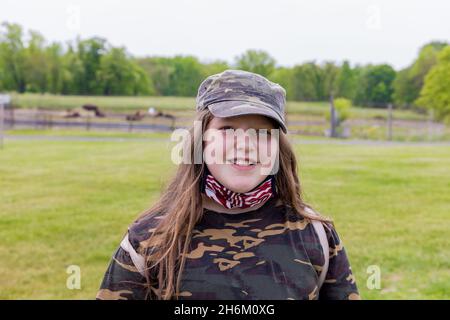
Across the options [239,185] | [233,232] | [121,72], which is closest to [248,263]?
[233,232]

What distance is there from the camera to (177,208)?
1.69 meters

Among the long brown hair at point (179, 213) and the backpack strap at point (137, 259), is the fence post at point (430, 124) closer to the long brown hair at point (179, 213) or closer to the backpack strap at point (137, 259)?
the long brown hair at point (179, 213)

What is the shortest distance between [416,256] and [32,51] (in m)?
46.1

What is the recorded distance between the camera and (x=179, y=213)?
1654mm

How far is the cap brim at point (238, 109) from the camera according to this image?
158cm

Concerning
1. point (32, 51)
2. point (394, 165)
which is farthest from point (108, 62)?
point (394, 165)

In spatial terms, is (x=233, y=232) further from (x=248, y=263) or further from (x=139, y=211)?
(x=139, y=211)

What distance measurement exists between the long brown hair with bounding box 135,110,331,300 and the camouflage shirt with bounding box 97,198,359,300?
26mm

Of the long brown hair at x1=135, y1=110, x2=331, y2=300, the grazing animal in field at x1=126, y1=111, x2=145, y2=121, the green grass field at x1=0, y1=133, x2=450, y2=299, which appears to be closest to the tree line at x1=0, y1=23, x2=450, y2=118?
the grazing animal in field at x1=126, y1=111, x2=145, y2=121

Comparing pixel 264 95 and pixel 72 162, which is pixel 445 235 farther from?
pixel 72 162

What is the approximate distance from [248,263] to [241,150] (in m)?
0.32

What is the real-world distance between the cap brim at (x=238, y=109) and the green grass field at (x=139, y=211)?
372 mm

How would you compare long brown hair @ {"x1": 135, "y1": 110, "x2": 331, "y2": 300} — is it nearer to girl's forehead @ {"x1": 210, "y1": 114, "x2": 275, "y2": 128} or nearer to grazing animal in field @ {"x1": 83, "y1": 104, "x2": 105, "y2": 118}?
girl's forehead @ {"x1": 210, "y1": 114, "x2": 275, "y2": 128}

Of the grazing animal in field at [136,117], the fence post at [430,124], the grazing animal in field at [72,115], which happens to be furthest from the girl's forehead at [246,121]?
the grazing animal in field at [72,115]
